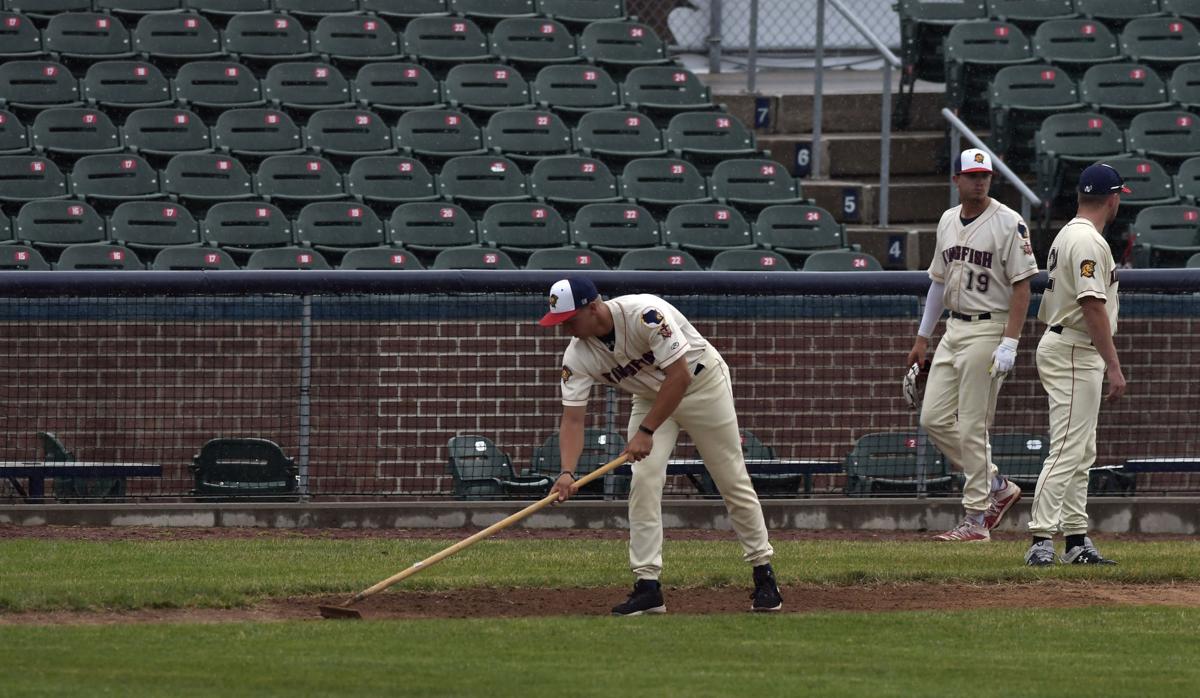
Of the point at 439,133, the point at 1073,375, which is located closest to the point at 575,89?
the point at 439,133

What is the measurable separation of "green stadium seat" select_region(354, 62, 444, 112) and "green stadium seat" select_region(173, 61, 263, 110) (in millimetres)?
991

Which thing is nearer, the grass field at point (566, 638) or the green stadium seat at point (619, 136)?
the grass field at point (566, 638)

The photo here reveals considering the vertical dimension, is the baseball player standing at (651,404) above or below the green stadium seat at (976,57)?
below

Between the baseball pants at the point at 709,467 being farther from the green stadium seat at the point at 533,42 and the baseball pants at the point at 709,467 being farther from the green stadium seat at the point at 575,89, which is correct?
the green stadium seat at the point at 533,42

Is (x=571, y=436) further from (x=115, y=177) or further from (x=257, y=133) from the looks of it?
(x=257, y=133)

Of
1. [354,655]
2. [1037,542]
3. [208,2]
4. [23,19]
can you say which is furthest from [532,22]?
[354,655]

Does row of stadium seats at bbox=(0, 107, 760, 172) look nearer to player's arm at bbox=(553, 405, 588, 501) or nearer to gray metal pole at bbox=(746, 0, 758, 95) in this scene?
gray metal pole at bbox=(746, 0, 758, 95)

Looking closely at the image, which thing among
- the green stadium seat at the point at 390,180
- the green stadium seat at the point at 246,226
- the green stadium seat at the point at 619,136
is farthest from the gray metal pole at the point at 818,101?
the green stadium seat at the point at 246,226

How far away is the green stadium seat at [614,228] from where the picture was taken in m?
14.3

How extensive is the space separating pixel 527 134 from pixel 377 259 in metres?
2.67

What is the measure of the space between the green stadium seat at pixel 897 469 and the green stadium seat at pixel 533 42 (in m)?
7.11

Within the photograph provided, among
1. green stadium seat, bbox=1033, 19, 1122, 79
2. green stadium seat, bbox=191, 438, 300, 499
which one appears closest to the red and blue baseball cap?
green stadium seat, bbox=191, 438, 300, 499

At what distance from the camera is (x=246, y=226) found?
1403 cm

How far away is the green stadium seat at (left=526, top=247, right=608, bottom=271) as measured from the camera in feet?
44.7
